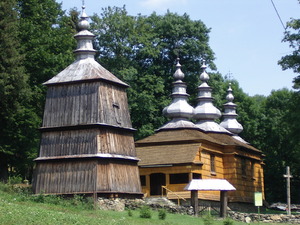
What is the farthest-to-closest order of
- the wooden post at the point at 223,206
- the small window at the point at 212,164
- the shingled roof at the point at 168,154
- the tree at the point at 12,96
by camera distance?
the small window at the point at 212,164 < the shingled roof at the point at 168,154 < the tree at the point at 12,96 < the wooden post at the point at 223,206

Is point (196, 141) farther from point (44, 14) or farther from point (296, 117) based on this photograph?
point (44, 14)

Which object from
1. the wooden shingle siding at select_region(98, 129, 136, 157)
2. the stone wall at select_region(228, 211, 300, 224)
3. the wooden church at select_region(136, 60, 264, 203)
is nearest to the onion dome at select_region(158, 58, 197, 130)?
the wooden church at select_region(136, 60, 264, 203)

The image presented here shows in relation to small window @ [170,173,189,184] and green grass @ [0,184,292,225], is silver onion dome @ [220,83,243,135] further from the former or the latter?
green grass @ [0,184,292,225]

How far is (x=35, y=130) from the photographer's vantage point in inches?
2172

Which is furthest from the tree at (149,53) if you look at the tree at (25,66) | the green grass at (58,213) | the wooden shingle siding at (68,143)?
the green grass at (58,213)

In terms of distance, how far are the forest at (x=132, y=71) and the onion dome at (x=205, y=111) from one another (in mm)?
3558

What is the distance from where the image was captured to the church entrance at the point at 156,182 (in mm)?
55406

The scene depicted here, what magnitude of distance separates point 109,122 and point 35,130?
1150 centimetres

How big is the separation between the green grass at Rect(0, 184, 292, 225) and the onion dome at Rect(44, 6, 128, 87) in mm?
7210

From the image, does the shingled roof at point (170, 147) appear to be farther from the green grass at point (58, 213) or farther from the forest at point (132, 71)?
the green grass at point (58, 213)

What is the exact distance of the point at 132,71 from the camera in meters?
66.4

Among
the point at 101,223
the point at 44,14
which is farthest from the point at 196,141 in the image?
the point at 101,223

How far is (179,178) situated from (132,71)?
49.1 ft

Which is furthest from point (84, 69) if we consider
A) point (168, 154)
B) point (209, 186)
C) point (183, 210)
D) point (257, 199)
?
point (257, 199)
